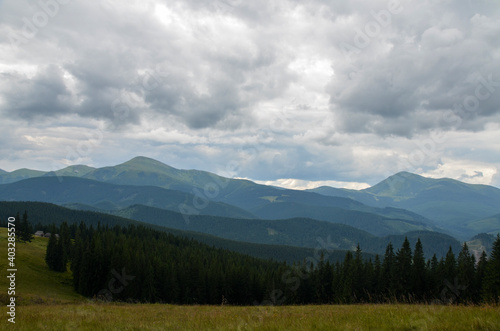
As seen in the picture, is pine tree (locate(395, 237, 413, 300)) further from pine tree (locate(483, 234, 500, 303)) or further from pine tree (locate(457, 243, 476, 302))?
pine tree (locate(483, 234, 500, 303))

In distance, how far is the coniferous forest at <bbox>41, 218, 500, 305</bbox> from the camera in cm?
5938

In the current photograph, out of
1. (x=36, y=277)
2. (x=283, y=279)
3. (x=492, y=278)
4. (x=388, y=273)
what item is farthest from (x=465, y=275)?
(x=36, y=277)

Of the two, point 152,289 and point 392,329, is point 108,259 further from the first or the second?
point 392,329

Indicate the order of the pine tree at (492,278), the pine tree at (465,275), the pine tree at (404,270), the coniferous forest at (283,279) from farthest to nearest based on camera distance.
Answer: the pine tree at (404,270)
the coniferous forest at (283,279)
the pine tree at (465,275)
the pine tree at (492,278)

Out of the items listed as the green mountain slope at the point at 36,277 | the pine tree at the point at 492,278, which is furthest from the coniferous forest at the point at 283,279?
the green mountain slope at the point at 36,277

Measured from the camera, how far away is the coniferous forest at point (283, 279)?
5938 centimetres

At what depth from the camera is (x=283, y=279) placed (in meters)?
78.8

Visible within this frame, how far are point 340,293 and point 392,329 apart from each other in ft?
219

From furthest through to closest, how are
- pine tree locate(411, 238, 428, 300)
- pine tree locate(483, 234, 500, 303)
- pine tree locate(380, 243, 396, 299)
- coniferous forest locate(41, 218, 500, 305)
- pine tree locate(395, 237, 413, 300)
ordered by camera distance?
pine tree locate(380, 243, 396, 299) < pine tree locate(395, 237, 413, 300) < pine tree locate(411, 238, 428, 300) < coniferous forest locate(41, 218, 500, 305) < pine tree locate(483, 234, 500, 303)

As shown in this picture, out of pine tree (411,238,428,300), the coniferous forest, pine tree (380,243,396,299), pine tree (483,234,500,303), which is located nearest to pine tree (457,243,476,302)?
the coniferous forest

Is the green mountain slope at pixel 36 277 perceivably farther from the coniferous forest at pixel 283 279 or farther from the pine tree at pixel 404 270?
the pine tree at pixel 404 270

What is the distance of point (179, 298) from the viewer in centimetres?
7900

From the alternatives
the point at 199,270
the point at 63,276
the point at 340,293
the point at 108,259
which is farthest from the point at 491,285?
the point at 63,276

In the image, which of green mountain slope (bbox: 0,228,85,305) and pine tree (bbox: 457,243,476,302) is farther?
green mountain slope (bbox: 0,228,85,305)
